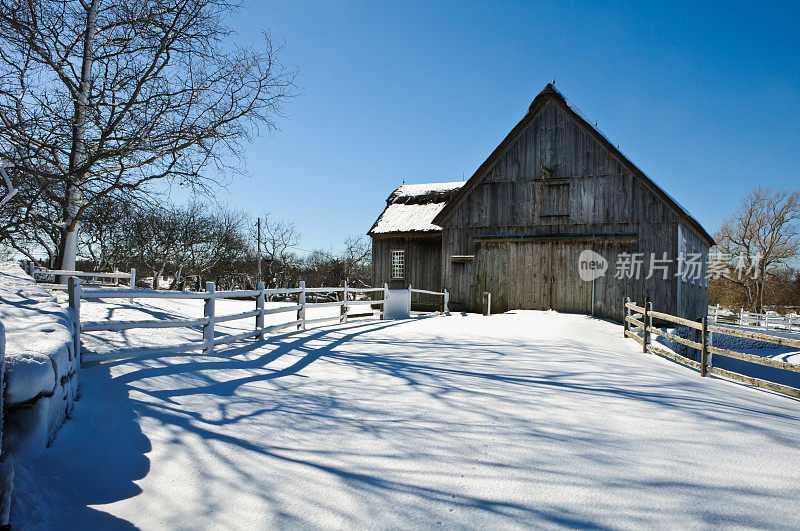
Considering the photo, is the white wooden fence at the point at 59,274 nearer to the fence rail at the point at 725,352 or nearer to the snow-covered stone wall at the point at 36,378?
the snow-covered stone wall at the point at 36,378

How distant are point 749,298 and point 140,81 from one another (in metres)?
55.8

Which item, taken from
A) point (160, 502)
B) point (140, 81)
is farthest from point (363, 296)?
point (160, 502)

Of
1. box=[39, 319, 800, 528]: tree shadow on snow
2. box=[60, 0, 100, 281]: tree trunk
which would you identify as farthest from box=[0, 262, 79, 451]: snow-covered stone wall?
box=[60, 0, 100, 281]: tree trunk

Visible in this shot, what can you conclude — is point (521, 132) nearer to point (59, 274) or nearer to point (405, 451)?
point (59, 274)

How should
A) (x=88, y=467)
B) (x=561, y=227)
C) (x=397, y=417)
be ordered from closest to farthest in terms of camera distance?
(x=88, y=467), (x=397, y=417), (x=561, y=227)

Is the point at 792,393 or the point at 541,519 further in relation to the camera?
the point at 792,393

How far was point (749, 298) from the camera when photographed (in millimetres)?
48531

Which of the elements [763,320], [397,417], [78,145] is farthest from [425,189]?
[763,320]

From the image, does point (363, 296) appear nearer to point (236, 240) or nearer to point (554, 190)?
point (236, 240)

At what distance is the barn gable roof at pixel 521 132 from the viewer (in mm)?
17594

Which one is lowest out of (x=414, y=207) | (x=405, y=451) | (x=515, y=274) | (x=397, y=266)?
(x=405, y=451)

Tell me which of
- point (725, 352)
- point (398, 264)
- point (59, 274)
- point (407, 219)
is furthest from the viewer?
point (407, 219)

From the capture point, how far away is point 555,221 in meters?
18.9

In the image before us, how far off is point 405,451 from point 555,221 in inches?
647
